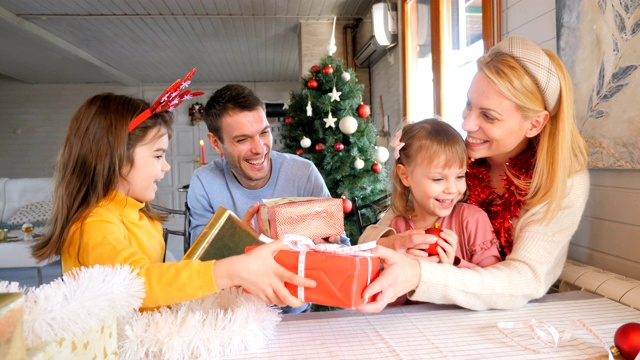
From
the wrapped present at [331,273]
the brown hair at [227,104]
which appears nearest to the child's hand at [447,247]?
the wrapped present at [331,273]

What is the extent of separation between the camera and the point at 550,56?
4.65 feet

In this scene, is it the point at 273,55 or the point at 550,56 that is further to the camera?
the point at 273,55

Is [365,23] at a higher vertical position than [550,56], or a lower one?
higher

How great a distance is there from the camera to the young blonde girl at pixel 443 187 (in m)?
1.46

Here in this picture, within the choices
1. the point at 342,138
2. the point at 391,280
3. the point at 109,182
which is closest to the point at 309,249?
the point at 391,280

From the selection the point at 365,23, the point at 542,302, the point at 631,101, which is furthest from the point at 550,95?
the point at 365,23

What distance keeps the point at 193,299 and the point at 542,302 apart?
93cm

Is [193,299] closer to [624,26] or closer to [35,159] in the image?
[624,26]

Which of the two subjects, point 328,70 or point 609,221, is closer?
point 609,221

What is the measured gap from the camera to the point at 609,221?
1.55 meters

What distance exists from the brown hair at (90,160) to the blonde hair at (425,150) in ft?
2.98

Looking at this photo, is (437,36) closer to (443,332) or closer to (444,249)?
(444,249)

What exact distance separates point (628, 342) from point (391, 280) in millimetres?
464

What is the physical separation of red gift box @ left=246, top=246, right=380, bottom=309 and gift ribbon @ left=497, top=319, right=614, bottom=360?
13.5 inches
